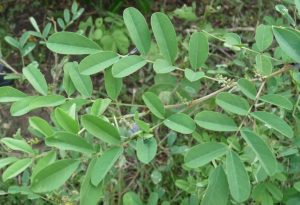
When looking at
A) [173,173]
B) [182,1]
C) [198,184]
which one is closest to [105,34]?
[182,1]

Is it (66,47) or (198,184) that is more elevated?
(66,47)

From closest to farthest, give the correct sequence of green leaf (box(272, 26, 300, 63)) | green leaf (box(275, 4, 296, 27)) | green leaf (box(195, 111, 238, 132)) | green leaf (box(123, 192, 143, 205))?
green leaf (box(272, 26, 300, 63)) < green leaf (box(195, 111, 238, 132)) < green leaf (box(275, 4, 296, 27)) < green leaf (box(123, 192, 143, 205))

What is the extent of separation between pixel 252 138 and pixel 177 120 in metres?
0.15

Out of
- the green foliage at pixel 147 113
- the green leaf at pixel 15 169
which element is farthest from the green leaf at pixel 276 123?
the green leaf at pixel 15 169

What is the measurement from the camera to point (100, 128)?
872 millimetres

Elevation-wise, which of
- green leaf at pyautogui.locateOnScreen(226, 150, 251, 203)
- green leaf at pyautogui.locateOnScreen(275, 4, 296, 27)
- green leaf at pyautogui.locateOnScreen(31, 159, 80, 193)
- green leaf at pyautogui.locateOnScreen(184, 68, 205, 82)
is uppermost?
green leaf at pyautogui.locateOnScreen(275, 4, 296, 27)

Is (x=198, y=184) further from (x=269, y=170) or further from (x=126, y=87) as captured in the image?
(x=126, y=87)

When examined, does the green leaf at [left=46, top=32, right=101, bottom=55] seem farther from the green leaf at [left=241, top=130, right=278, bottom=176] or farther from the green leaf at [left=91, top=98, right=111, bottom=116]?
the green leaf at [left=241, top=130, right=278, bottom=176]

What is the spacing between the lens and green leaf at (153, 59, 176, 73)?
0.98m

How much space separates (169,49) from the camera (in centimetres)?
100

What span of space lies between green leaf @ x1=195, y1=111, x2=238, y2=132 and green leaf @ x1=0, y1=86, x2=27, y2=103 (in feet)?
1.22

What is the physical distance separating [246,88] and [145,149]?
227mm

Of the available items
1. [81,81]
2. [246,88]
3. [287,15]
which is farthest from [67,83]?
[287,15]

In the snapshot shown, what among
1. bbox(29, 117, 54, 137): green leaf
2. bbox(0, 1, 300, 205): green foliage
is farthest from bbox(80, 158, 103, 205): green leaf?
bbox(29, 117, 54, 137): green leaf
